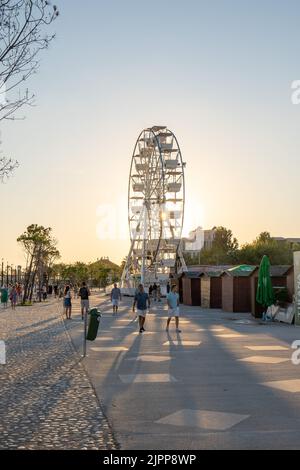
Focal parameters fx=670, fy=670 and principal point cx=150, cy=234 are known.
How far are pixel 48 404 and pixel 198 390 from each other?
240 centimetres

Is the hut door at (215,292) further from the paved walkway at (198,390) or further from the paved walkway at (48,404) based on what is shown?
the paved walkway at (48,404)

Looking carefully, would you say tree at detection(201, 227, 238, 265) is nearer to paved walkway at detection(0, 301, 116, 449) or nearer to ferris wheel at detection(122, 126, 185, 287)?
ferris wheel at detection(122, 126, 185, 287)

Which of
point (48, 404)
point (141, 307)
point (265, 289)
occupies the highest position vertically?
point (265, 289)

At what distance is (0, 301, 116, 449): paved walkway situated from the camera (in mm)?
7074

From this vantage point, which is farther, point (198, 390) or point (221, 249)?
point (221, 249)

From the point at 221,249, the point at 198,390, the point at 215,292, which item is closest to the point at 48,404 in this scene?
the point at 198,390

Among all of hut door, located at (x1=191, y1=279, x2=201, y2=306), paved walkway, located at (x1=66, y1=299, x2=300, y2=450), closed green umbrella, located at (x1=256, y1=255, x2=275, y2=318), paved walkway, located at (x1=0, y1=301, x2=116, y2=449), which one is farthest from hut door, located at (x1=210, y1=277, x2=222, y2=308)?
paved walkway, located at (x1=0, y1=301, x2=116, y2=449)

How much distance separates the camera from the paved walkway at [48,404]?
7.07m

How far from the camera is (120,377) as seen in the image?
11.7 meters

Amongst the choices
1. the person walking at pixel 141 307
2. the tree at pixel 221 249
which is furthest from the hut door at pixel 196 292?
the tree at pixel 221 249

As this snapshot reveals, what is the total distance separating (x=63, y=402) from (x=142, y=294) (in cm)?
1274

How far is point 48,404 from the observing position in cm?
914

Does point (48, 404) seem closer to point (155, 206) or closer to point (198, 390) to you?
point (198, 390)

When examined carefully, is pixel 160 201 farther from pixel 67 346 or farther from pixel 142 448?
pixel 142 448
